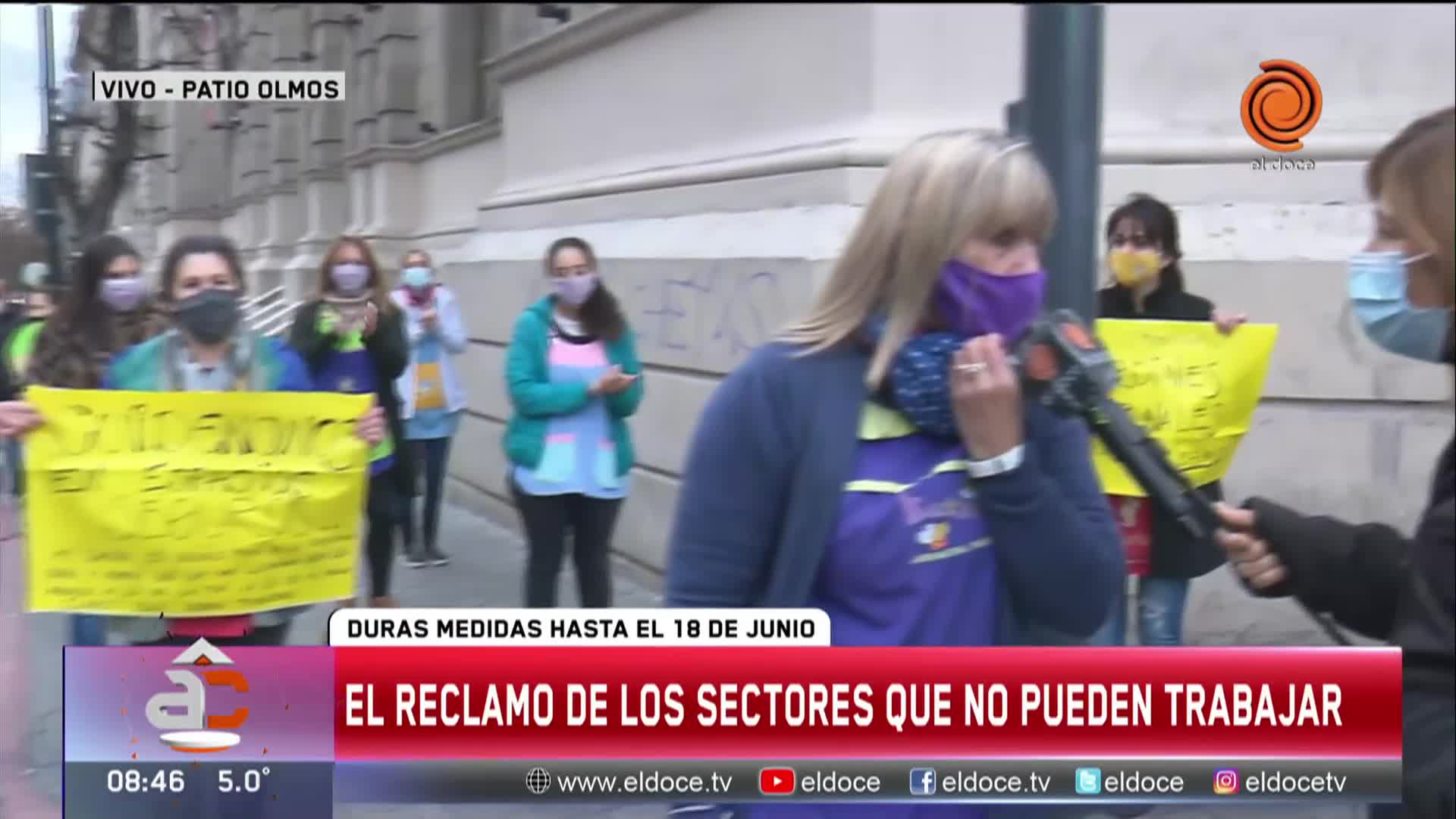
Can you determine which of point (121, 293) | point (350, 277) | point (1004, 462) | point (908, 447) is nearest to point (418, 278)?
point (350, 277)

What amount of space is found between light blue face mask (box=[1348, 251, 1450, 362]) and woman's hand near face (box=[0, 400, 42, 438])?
8.84 feet

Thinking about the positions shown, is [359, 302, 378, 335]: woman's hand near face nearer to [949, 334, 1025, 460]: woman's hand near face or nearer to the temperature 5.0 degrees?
the temperature 5.0 degrees

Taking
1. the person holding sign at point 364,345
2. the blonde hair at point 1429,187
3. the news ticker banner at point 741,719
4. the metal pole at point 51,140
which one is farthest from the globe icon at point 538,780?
the person holding sign at point 364,345

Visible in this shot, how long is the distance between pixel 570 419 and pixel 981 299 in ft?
11.5

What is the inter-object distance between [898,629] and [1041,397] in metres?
0.36

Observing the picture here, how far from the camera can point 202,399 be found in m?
3.49

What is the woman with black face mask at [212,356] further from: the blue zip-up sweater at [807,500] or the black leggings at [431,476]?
the black leggings at [431,476]

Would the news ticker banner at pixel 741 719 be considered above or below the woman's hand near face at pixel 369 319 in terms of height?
below

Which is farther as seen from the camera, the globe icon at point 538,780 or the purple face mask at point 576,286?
the purple face mask at point 576,286

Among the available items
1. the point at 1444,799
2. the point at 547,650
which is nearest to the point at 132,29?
the point at 547,650

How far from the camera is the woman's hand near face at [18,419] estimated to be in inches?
134

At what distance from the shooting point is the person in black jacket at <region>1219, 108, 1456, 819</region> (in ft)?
6.03

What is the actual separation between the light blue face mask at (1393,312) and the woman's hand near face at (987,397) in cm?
53

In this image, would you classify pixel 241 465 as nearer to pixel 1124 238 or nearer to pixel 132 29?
pixel 132 29
